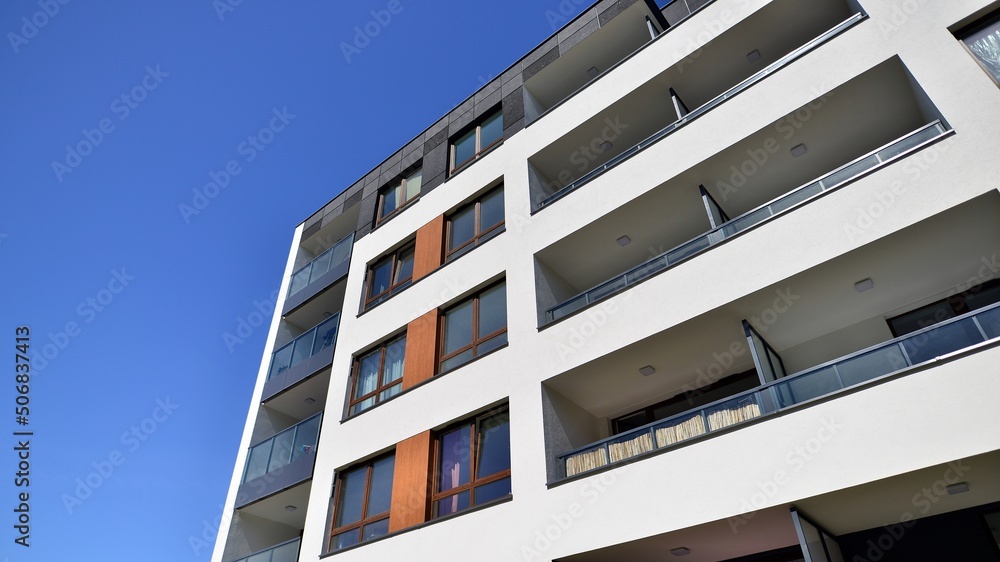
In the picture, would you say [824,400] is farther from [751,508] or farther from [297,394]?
[297,394]

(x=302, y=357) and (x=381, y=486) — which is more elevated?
(x=302, y=357)

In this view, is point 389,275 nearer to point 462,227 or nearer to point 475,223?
point 462,227

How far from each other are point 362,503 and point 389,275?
248 inches

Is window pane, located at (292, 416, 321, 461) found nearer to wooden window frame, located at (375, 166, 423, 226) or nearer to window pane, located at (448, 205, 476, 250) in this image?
window pane, located at (448, 205, 476, 250)

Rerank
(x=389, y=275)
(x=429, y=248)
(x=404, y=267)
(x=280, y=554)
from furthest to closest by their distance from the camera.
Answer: (x=389, y=275)
(x=404, y=267)
(x=429, y=248)
(x=280, y=554)

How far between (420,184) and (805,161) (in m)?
10.5

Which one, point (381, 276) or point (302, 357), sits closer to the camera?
point (381, 276)

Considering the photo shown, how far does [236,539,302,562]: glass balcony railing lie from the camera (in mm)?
14023

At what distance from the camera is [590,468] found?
10.1m

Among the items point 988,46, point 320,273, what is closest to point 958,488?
point 988,46

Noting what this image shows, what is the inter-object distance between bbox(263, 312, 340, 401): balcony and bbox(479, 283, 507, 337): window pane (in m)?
5.38

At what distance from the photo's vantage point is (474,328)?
1343cm
